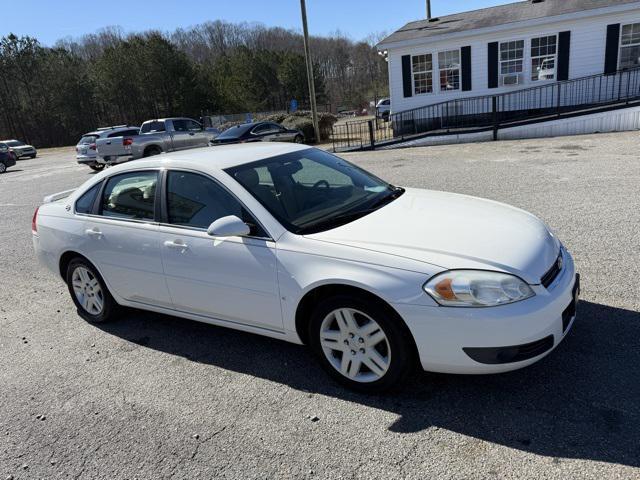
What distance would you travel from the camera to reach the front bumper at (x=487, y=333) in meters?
2.71

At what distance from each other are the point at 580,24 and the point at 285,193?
1741cm

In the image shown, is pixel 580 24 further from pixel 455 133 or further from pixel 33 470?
pixel 33 470

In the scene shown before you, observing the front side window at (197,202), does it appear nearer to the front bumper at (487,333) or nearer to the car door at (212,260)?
the car door at (212,260)

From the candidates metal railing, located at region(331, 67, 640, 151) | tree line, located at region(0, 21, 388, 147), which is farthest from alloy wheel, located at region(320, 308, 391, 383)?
tree line, located at region(0, 21, 388, 147)

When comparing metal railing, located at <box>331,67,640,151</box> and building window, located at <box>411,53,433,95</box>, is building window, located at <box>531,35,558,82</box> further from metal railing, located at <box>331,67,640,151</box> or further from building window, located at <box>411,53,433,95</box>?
building window, located at <box>411,53,433,95</box>

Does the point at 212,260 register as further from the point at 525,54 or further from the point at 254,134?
the point at 525,54

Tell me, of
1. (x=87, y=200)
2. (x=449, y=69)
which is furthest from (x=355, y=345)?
(x=449, y=69)

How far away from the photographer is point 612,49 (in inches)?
657

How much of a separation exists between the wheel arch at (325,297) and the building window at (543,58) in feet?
58.1

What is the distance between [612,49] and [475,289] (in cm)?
1780

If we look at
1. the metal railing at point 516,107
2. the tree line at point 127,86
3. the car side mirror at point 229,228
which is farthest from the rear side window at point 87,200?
the tree line at point 127,86

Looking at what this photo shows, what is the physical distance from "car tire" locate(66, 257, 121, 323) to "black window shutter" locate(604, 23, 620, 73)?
17999 mm

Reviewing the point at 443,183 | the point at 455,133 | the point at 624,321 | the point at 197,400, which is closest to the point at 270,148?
the point at 197,400

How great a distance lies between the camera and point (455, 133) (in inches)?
701
